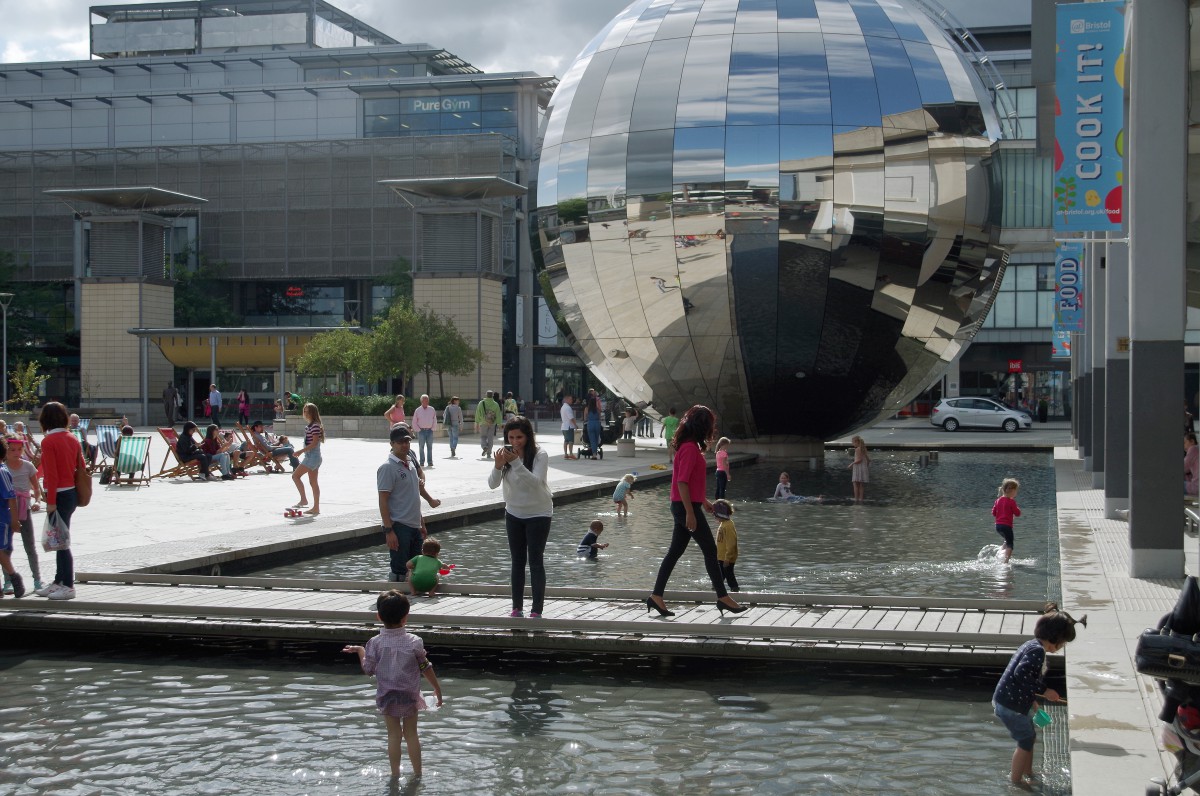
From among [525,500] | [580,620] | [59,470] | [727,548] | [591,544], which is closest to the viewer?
[580,620]

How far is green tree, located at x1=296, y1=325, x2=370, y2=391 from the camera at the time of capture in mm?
46906

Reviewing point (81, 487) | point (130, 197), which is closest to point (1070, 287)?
point (81, 487)

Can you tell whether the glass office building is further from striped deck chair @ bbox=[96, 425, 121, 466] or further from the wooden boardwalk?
the wooden boardwalk

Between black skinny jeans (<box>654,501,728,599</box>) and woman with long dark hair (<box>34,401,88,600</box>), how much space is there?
4935 mm

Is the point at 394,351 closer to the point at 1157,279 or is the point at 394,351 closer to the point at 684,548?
the point at 1157,279

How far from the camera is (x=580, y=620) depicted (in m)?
9.67

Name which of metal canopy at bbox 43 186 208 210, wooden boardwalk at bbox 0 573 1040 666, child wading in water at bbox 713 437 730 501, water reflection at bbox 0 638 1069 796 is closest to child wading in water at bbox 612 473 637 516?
child wading in water at bbox 713 437 730 501

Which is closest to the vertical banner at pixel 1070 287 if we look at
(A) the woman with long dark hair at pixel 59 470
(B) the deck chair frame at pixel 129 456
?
(B) the deck chair frame at pixel 129 456

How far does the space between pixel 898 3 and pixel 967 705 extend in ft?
67.4

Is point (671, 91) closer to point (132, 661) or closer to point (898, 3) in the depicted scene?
point (898, 3)

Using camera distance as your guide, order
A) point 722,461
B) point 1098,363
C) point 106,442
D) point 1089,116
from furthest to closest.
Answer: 1. point 106,442
2. point 1098,363
3. point 722,461
4. point 1089,116

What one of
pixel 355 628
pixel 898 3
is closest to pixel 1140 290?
pixel 355 628

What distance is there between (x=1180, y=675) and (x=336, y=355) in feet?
144

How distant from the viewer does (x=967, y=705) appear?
8.28 meters
